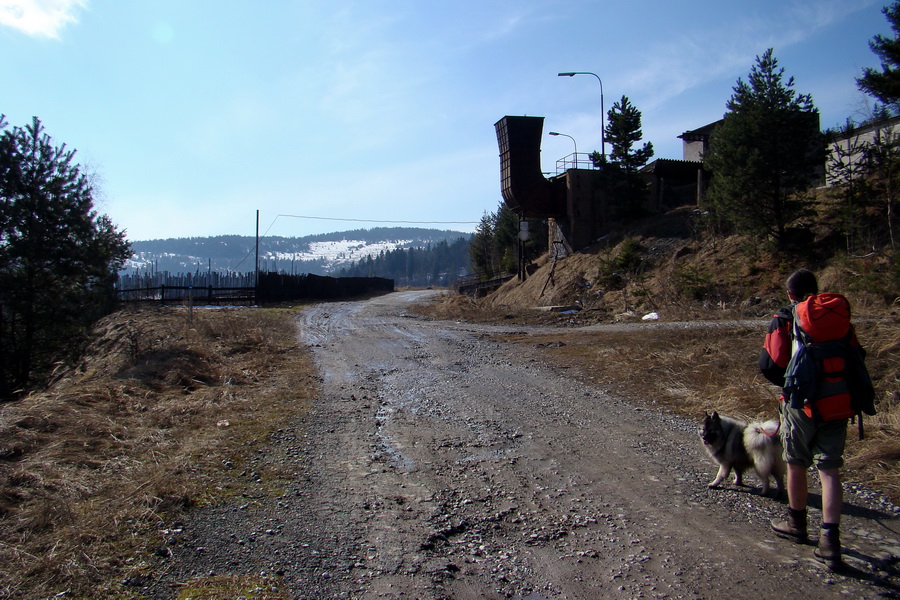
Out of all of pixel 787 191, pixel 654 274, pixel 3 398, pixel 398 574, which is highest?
pixel 787 191

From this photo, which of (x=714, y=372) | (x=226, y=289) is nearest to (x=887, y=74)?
(x=714, y=372)

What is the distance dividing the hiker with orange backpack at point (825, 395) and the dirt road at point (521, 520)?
268 millimetres

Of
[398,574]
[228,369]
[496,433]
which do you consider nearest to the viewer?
[398,574]

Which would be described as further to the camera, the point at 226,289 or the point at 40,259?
the point at 226,289

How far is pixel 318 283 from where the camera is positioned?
46906 mm

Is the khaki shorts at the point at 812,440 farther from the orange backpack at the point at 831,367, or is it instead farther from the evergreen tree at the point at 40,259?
the evergreen tree at the point at 40,259

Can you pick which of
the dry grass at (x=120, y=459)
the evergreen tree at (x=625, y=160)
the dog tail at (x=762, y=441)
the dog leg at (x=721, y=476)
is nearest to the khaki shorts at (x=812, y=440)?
the dog tail at (x=762, y=441)

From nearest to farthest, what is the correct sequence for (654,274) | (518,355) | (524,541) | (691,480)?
1. (524,541)
2. (691,480)
3. (518,355)
4. (654,274)

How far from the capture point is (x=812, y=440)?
3.66 meters

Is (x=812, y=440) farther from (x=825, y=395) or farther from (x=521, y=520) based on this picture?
(x=521, y=520)

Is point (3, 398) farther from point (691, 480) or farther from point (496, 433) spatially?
point (691, 480)

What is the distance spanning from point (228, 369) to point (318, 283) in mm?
36100

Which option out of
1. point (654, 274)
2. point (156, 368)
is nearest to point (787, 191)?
point (654, 274)

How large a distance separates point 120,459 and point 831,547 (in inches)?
231
